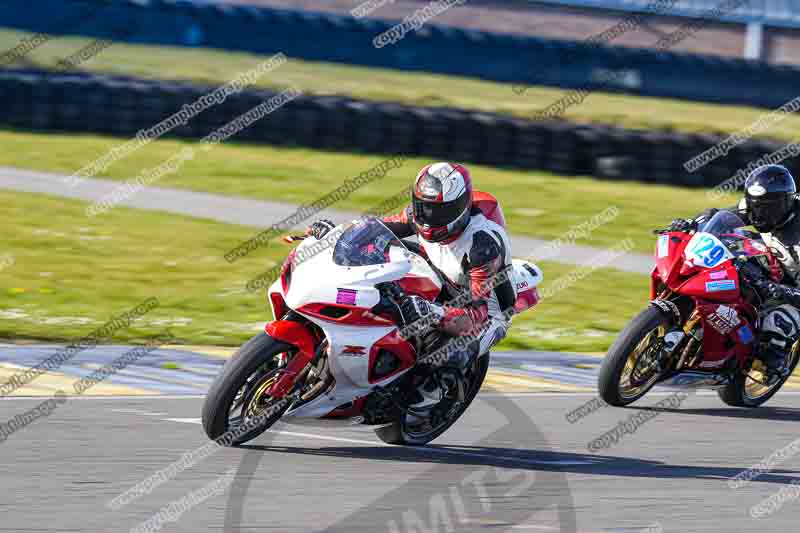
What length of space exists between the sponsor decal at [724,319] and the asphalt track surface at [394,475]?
71 cm

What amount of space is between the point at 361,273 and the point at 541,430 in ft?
6.92

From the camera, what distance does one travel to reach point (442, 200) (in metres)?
7.88

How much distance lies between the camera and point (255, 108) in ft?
69.7

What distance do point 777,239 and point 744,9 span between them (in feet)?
113

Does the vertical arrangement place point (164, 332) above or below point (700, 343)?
below

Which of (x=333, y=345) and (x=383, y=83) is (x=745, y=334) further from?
(x=383, y=83)

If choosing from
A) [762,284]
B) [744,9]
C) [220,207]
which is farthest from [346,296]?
[744,9]

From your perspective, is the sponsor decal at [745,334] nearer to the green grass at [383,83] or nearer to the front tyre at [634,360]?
the front tyre at [634,360]

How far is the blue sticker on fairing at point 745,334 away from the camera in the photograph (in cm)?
980

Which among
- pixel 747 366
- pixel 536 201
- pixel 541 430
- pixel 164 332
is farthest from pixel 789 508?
pixel 536 201

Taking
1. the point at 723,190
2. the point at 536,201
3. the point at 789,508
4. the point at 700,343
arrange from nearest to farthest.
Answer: the point at 789,508
the point at 700,343
the point at 536,201
the point at 723,190

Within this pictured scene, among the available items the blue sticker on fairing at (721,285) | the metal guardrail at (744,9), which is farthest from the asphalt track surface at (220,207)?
the metal guardrail at (744,9)

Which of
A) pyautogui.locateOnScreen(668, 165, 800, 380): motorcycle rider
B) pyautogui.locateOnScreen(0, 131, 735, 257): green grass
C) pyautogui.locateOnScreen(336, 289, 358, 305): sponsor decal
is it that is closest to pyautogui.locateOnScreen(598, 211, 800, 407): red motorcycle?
pyautogui.locateOnScreen(668, 165, 800, 380): motorcycle rider

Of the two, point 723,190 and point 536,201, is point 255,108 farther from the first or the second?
point 723,190
